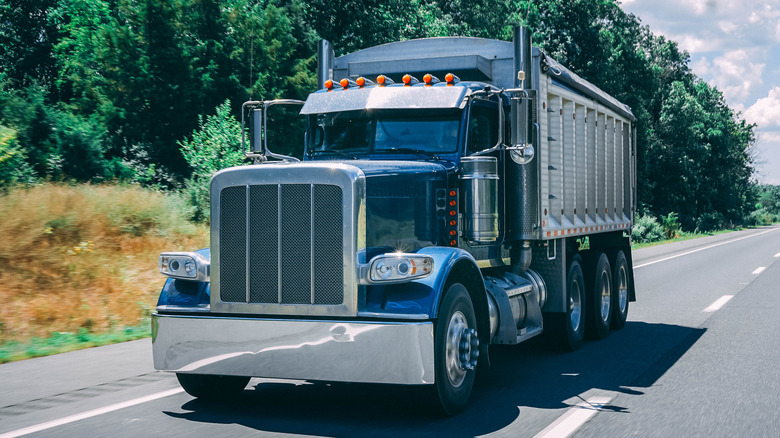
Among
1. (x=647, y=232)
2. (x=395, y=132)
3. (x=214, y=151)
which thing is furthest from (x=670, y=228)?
(x=395, y=132)

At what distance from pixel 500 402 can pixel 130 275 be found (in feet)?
28.2

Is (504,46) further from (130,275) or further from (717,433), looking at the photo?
(130,275)

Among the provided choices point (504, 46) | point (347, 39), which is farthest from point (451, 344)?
point (347, 39)

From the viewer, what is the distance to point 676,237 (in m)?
51.4

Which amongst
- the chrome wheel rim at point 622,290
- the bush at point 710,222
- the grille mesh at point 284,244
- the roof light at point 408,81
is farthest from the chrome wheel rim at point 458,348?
the bush at point 710,222

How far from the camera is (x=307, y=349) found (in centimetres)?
573

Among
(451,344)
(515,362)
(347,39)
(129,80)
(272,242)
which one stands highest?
(347,39)

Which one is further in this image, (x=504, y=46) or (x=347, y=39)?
(x=347, y=39)

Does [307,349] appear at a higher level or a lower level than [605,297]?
higher

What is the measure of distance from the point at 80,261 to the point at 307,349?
897 centimetres

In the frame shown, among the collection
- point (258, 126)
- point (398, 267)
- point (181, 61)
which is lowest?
point (398, 267)

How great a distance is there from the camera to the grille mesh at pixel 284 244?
5.91 meters

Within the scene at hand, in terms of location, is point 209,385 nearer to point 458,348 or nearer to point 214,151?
point 458,348

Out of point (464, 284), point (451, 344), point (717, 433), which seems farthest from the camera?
point (464, 284)
